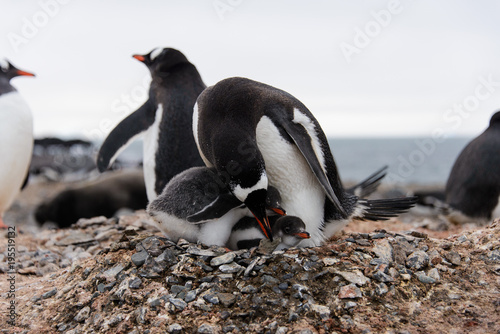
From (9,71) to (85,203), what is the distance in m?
2.67

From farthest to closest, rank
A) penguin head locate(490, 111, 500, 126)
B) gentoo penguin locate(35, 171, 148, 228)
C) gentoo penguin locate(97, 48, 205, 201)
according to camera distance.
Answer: gentoo penguin locate(35, 171, 148, 228), penguin head locate(490, 111, 500, 126), gentoo penguin locate(97, 48, 205, 201)

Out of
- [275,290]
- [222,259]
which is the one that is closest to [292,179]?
[222,259]

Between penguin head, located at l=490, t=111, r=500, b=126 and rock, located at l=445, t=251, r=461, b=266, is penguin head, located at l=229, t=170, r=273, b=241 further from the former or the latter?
penguin head, located at l=490, t=111, r=500, b=126

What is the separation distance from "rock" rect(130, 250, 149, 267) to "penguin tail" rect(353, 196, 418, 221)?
153 centimetres

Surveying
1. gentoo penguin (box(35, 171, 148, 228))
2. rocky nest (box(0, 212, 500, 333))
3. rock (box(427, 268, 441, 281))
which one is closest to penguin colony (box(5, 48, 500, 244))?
rocky nest (box(0, 212, 500, 333))

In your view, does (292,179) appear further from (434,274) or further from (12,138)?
(12,138)

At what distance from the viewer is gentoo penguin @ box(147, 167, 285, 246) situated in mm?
3133

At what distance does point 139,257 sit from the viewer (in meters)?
3.05

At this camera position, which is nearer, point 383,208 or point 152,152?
point 383,208

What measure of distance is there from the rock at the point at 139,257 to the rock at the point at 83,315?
1.23 feet

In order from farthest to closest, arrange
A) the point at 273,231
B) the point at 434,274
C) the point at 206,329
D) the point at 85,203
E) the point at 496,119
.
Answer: the point at 85,203
the point at 496,119
the point at 273,231
the point at 434,274
the point at 206,329

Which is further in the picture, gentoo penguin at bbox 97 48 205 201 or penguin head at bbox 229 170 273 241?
gentoo penguin at bbox 97 48 205 201

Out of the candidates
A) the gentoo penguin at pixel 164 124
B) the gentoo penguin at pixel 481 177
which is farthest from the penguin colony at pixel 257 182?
the gentoo penguin at pixel 481 177

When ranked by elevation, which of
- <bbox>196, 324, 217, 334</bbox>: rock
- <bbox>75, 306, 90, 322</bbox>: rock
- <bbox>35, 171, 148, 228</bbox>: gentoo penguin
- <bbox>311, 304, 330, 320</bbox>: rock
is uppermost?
<bbox>311, 304, 330, 320</bbox>: rock
